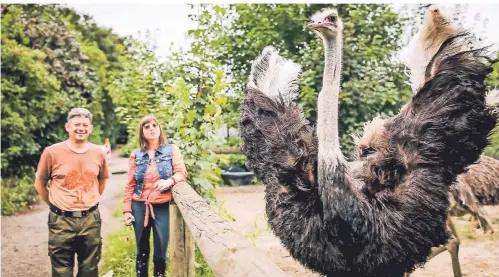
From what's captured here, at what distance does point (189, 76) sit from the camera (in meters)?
4.46

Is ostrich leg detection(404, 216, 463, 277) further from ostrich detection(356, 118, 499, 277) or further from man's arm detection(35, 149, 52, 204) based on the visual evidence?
man's arm detection(35, 149, 52, 204)

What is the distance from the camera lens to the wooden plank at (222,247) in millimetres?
Answer: 1507

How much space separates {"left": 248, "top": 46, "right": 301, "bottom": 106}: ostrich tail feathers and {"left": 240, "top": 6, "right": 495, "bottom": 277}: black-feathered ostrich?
2.05 ft

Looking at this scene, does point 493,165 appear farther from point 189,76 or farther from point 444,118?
point 189,76

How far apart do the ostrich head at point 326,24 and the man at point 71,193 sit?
57.0 inches

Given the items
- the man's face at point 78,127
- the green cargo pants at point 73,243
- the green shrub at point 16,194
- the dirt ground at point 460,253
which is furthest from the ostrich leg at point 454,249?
the green shrub at point 16,194

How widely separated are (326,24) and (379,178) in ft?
2.76

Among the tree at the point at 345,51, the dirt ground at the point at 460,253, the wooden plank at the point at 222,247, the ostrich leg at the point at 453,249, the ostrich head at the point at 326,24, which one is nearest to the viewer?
the wooden plank at the point at 222,247

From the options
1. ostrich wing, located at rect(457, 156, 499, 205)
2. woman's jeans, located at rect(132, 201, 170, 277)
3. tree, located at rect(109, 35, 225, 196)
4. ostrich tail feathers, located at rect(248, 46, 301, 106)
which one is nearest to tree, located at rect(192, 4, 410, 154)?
tree, located at rect(109, 35, 225, 196)

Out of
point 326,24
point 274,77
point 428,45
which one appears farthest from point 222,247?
point 274,77

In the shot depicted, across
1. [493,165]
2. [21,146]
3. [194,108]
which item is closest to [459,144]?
[493,165]

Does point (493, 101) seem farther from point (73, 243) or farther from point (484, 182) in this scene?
point (73, 243)

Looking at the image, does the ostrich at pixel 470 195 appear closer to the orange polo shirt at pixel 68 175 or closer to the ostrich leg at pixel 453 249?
the ostrich leg at pixel 453 249

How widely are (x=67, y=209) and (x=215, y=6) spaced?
220 centimetres
